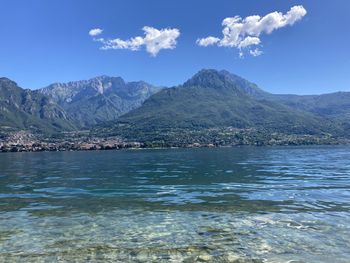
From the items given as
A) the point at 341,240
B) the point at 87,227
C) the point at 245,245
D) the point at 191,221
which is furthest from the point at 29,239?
the point at 341,240

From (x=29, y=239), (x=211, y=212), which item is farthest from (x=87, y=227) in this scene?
(x=211, y=212)

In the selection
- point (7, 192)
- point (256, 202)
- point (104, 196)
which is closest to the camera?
point (256, 202)

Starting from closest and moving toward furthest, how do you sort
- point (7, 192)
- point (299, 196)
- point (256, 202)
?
point (256, 202), point (299, 196), point (7, 192)

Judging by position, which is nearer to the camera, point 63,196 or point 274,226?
point 274,226

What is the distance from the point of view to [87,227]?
87.2 feet

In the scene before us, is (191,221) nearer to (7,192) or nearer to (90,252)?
(90,252)

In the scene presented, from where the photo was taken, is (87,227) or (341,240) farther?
(87,227)

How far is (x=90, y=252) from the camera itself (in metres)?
20.5

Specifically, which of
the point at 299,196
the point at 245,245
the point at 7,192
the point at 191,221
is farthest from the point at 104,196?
the point at 245,245

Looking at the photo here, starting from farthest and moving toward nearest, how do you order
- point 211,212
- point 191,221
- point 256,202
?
point 256,202, point 211,212, point 191,221

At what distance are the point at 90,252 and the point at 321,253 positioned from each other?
11788 mm

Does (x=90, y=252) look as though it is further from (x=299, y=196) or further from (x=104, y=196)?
(x=299, y=196)

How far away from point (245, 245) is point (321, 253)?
3.88 metres

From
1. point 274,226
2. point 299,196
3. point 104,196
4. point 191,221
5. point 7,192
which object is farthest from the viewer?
point 7,192
